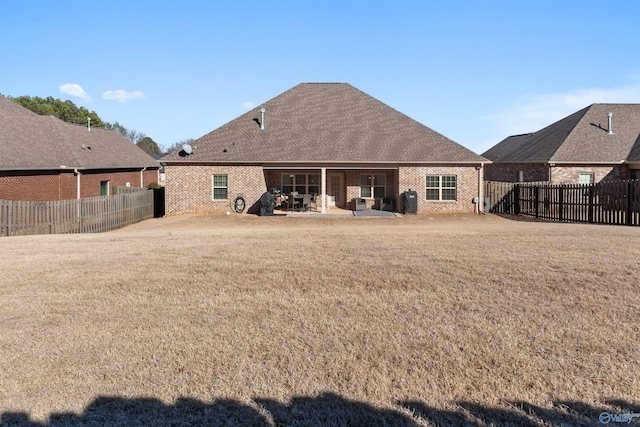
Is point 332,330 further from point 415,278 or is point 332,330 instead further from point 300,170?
point 300,170

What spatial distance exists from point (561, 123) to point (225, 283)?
33.7 m

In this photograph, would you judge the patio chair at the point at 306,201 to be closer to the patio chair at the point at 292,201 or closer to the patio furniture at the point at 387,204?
the patio chair at the point at 292,201

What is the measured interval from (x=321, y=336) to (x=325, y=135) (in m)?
23.1

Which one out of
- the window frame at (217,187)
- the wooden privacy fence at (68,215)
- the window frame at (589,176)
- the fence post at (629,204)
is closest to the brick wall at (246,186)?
the window frame at (217,187)

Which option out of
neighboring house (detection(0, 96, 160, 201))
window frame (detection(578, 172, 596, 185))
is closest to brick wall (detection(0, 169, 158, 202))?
neighboring house (detection(0, 96, 160, 201))

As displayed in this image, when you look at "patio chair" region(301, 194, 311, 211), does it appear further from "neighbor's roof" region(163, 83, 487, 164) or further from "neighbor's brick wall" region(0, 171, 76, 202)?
"neighbor's brick wall" region(0, 171, 76, 202)

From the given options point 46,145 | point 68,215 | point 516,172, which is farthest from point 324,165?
point 516,172

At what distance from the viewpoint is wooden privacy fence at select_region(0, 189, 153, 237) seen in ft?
53.5

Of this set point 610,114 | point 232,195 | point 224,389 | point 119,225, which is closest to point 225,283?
point 224,389

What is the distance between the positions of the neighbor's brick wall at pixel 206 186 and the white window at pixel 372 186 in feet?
19.0

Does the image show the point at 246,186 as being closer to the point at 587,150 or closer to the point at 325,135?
the point at 325,135

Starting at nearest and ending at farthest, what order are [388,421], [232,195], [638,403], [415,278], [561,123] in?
[388,421] → [638,403] → [415,278] → [232,195] → [561,123]

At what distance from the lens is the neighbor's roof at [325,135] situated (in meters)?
26.3

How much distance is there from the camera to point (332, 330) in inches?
233
